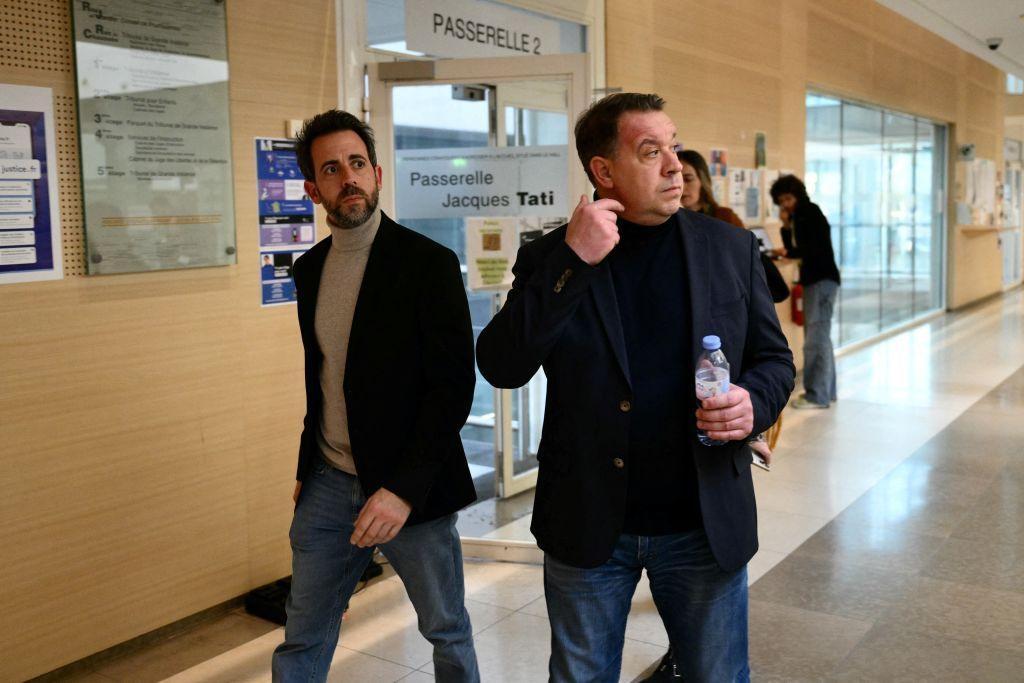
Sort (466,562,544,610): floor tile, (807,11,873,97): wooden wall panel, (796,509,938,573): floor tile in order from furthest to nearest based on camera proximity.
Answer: (807,11,873,97): wooden wall panel, (796,509,938,573): floor tile, (466,562,544,610): floor tile

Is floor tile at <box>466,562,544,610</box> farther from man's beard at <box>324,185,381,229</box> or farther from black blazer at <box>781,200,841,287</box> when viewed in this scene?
black blazer at <box>781,200,841,287</box>

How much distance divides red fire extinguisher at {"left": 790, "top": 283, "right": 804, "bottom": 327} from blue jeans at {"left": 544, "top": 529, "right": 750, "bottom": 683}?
265 inches

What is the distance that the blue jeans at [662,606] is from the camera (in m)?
1.98

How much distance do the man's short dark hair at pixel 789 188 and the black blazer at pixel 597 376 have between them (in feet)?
18.8

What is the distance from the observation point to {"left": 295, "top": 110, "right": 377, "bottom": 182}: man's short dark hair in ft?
7.93

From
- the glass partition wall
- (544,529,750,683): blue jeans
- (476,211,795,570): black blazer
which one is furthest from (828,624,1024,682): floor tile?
the glass partition wall

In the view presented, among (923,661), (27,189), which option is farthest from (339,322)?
(923,661)

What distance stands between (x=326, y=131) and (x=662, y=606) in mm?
1327

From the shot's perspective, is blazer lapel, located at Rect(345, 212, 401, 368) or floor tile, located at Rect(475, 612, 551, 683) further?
floor tile, located at Rect(475, 612, 551, 683)

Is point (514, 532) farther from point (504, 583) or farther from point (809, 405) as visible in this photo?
point (809, 405)

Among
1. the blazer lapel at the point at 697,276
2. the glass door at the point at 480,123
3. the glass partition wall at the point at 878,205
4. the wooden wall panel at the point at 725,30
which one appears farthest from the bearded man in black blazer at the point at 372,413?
the glass partition wall at the point at 878,205

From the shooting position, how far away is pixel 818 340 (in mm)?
7801

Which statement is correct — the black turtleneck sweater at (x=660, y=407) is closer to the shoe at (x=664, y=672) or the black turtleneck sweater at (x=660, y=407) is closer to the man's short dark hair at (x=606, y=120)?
the man's short dark hair at (x=606, y=120)

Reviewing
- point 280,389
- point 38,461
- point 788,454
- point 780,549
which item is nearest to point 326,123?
point 38,461
